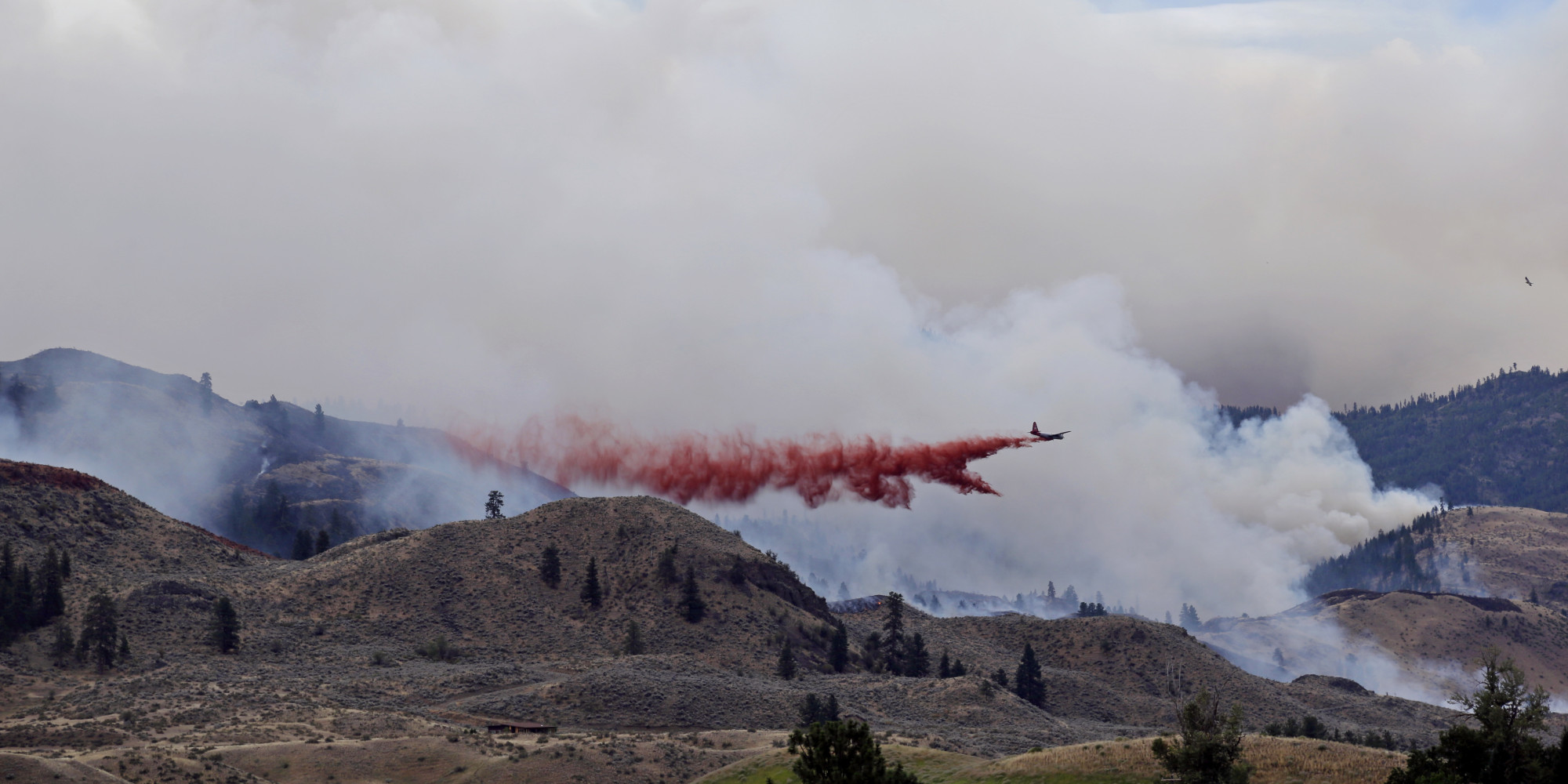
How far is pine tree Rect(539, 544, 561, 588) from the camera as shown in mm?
174250

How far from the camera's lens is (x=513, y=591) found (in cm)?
17088

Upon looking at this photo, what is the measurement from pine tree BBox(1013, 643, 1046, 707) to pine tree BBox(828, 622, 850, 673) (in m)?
23.5

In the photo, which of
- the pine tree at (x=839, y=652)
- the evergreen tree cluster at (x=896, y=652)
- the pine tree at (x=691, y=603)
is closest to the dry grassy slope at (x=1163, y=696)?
the evergreen tree cluster at (x=896, y=652)

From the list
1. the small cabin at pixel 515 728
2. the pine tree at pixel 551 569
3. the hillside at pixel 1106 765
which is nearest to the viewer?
the hillside at pixel 1106 765

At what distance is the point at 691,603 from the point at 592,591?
1489cm

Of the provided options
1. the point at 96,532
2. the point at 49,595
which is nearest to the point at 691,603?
the point at 49,595

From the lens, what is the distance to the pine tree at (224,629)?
13688 centimetres

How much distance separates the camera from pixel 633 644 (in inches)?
5906

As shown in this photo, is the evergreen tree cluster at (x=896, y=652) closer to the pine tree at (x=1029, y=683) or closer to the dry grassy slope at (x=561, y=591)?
the dry grassy slope at (x=561, y=591)

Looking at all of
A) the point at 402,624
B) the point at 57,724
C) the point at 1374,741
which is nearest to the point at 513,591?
the point at 402,624

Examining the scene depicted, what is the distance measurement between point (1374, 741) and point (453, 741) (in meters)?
93.9

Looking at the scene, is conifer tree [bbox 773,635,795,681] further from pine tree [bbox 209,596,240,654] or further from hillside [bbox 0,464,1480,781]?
pine tree [bbox 209,596,240,654]

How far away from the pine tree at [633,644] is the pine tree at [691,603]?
1118cm

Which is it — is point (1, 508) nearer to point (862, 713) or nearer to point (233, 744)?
point (233, 744)
